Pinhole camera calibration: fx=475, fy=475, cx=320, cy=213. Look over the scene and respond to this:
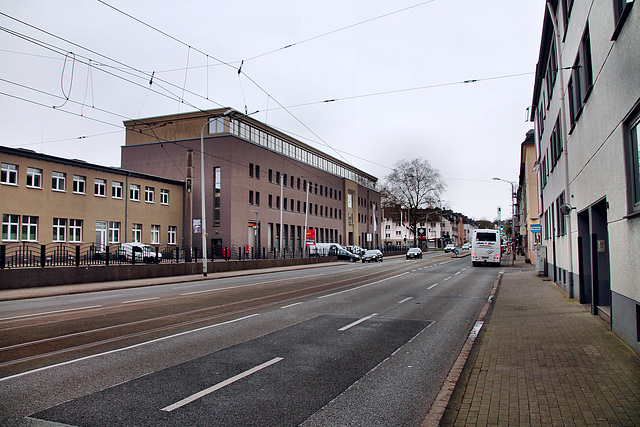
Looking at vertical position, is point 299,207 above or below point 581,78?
above

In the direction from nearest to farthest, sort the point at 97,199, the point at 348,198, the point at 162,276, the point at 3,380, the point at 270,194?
the point at 3,380
the point at 162,276
the point at 97,199
the point at 270,194
the point at 348,198

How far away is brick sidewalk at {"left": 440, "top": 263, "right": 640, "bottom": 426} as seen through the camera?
4.64 m

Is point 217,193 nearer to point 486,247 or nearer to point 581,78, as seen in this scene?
point 486,247

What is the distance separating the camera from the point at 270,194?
59.1 metres

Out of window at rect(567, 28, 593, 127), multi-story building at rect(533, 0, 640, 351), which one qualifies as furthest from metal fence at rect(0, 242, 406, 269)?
window at rect(567, 28, 593, 127)

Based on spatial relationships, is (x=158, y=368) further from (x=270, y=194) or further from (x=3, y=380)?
(x=270, y=194)

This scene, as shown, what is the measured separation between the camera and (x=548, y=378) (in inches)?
235

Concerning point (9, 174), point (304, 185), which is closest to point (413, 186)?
point (304, 185)

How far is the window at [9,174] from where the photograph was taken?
32.7 meters

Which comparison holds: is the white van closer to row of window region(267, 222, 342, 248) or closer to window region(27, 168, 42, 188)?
row of window region(267, 222, 342, 248)

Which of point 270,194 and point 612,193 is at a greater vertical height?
point 270,194

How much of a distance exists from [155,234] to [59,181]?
11.7m

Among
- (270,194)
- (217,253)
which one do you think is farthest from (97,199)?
(270,194)

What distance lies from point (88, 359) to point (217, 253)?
30.5m
